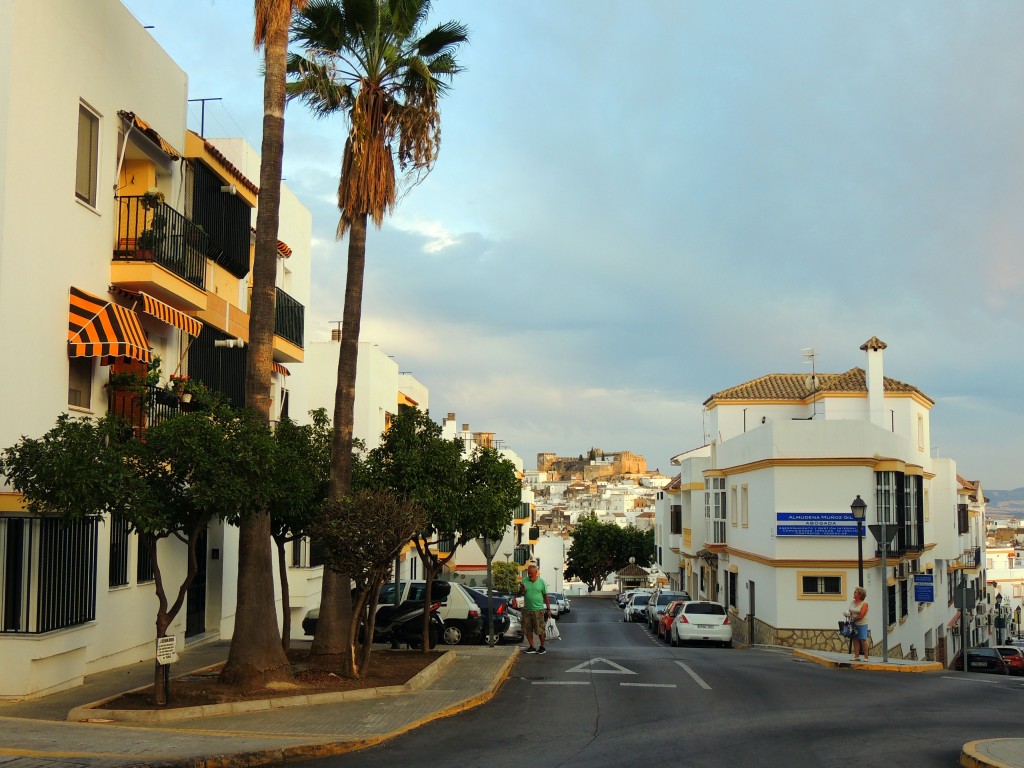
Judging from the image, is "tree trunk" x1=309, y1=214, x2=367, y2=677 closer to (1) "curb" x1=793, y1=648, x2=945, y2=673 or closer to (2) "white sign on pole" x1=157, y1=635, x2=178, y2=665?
(2) "white sign on pole" x1=157, y1=635, x2=178, y2=665

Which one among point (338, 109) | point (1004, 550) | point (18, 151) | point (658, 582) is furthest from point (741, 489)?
point (1004, 550)

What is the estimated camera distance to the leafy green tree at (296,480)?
593 inches

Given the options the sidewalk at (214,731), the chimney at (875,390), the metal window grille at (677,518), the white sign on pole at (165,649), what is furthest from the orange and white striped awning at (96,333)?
the metal window grille at (677,518)

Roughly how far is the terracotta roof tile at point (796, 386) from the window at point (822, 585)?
18.3 meters

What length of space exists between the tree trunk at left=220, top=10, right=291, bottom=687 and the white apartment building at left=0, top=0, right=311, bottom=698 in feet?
5.99

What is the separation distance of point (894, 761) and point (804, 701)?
500cm

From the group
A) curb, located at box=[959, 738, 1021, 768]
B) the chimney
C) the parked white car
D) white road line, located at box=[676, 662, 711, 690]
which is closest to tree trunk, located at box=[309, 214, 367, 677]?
white road line, located at box=[676, 662, 711, 690]

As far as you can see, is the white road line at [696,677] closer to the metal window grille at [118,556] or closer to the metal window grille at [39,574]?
the metal window grille at [39,574]

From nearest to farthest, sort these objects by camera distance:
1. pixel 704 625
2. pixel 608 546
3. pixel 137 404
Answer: pixel 137 404 < pixel 704 625 < pixel 608 546

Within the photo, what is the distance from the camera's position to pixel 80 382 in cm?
1681

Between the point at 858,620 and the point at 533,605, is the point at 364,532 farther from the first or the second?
the point at 858,620

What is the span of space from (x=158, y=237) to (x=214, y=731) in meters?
9.43

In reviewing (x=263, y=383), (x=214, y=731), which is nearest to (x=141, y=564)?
(x=263, y=383)

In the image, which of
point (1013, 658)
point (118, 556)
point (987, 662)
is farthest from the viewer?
point (1013, 658)
